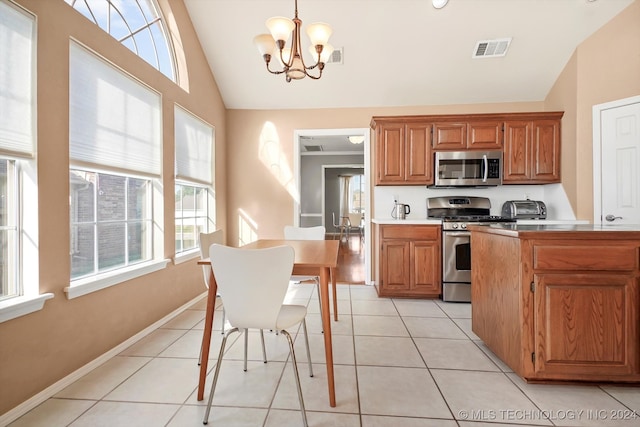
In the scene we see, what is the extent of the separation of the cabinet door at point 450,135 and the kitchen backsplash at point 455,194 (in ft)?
2.00

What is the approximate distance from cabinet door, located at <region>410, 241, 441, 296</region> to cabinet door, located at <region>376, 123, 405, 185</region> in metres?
0.85

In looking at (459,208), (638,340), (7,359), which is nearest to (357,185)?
(459,208)

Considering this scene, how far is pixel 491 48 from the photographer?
3254mm

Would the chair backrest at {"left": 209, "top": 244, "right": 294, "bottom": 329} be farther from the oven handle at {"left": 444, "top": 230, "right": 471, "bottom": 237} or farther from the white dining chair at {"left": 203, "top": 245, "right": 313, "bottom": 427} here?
the oven handle at {"left": 444, "top": 230, "right": 471, "bottom": 237}

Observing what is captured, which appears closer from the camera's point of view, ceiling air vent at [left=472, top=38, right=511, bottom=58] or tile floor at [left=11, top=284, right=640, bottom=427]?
tile floor at [left=11, top=284, right=640, bottom=427]

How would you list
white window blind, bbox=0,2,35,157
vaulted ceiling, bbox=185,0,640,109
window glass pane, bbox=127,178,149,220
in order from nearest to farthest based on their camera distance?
white window blind, bbox=0,2,35,157 < window glass pane, bbox=127,178,149,220 < vaulted ceiling, bbox=185,0,640,109

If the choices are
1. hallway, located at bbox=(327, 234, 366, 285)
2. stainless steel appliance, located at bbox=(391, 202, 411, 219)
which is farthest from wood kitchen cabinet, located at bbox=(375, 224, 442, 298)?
hallway, located at bbox=(327, 234, 366, 285)

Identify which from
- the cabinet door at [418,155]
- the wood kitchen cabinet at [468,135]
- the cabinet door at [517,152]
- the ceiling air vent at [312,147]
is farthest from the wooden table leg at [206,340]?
the ceiling air vent at [312,147]

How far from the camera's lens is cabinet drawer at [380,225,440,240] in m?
3.37

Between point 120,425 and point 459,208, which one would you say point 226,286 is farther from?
point 459,208

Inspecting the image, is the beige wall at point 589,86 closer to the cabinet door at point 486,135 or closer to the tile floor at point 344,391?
the cabinet door at point 486,135

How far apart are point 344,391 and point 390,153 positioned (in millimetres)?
2699

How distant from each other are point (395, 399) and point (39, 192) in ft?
7.31

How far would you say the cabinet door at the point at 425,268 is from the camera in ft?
11.1
